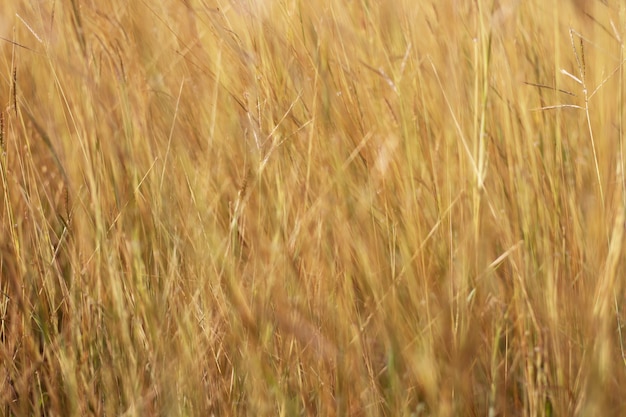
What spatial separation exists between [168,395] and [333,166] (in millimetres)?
332

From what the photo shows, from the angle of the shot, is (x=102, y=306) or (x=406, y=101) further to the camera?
(x=406, y=101)

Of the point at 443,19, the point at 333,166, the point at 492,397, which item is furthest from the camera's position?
the point at 443,19

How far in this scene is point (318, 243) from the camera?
0.93m

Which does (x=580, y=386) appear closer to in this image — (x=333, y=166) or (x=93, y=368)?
(x=333, y=166)

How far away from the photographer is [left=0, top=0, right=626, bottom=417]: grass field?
2.95ft

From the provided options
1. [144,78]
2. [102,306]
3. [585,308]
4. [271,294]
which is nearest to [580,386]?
[585,308]

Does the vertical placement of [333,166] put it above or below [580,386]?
above

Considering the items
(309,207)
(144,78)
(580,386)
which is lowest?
(580,386)

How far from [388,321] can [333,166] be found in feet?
0.70

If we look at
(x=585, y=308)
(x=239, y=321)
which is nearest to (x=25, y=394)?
(x=239, y=321)

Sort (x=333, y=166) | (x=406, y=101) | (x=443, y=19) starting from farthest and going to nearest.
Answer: (x=443, y=19), (x=406, y=101), (x=333, y=166)

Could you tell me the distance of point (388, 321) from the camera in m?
0.91

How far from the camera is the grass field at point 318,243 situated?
90cm

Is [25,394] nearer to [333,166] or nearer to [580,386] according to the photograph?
[333,166]
